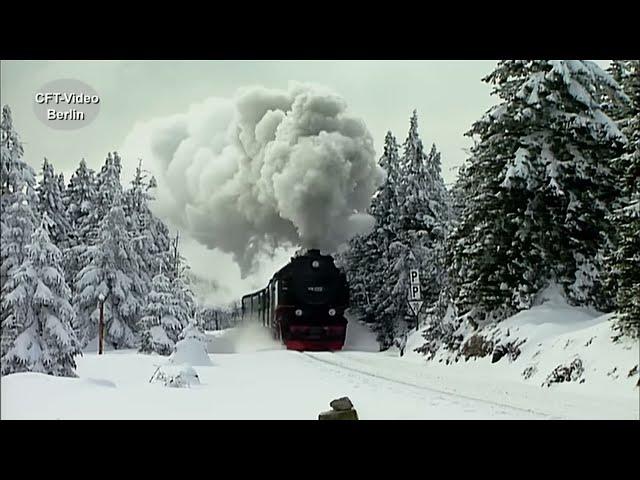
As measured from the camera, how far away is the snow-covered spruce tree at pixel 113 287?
11469mm

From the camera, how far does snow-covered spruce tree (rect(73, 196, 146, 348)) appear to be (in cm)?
1147

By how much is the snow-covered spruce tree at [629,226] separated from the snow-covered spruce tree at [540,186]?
979mm

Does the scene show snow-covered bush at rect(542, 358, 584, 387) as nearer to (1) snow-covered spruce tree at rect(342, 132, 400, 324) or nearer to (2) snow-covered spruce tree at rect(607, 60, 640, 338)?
(2) snow-covered spruce tree at rect(607, 60, 640, 338)

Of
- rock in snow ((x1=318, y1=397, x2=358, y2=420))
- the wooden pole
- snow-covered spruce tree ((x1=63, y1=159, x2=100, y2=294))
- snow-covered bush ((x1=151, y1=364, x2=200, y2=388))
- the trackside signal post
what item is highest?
snow-covered spruce tree ((x1=63, y1=159, x2=100, y2=294))

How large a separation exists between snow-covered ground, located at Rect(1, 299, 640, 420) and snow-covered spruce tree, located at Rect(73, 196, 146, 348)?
0.45 metres

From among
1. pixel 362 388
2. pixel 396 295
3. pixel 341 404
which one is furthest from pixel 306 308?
pixel 341 404

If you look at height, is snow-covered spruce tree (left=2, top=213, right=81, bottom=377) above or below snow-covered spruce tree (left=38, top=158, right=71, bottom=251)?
below

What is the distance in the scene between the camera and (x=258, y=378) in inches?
440

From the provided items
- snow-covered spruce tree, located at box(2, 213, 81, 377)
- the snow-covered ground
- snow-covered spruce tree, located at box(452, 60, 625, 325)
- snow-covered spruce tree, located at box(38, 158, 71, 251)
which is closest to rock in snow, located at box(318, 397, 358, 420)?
the snow-covered ground

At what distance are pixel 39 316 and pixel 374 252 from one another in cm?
790

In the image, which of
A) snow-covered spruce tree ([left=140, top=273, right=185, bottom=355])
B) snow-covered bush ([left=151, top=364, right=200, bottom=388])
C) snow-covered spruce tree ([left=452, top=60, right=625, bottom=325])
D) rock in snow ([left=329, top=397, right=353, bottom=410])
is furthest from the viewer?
snow-covered spruce tree ([left=452, top=60, right=625, bottom=325])

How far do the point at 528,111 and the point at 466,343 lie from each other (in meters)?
4.53

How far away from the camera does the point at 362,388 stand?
10.7 metres

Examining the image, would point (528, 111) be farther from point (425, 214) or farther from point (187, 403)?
point (187, 403)
